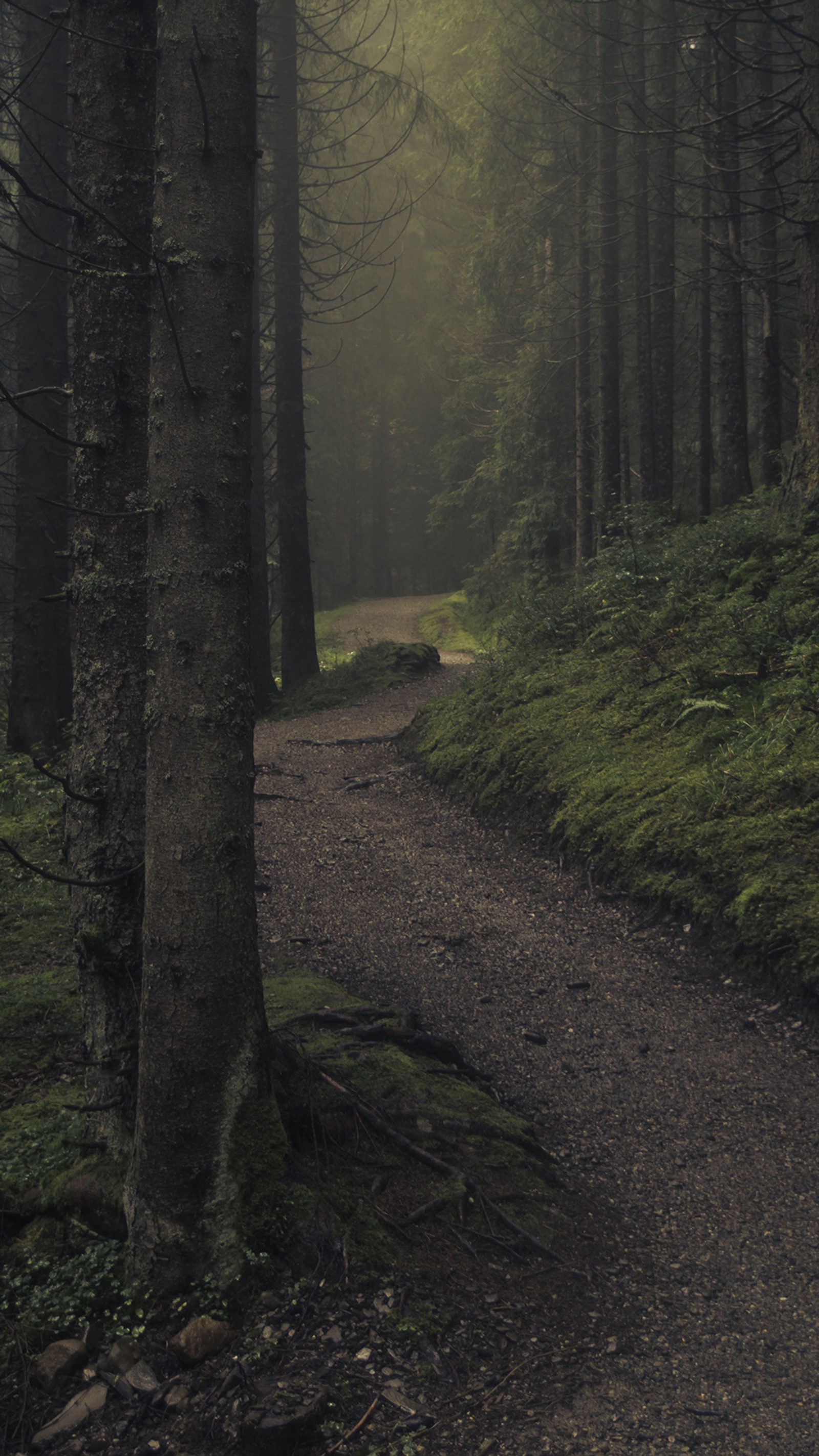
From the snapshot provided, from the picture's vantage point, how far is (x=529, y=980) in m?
5.86

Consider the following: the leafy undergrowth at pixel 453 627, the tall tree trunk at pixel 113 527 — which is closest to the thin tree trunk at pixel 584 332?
the leafy undergrowth at pixel 453 627

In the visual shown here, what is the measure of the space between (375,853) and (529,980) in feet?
8.62

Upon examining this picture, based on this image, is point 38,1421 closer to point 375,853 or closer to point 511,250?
point 375,853

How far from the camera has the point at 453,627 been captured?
2655cm

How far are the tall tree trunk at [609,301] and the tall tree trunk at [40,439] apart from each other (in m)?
8.33

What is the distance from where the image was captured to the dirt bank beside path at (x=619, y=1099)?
8.86 feet

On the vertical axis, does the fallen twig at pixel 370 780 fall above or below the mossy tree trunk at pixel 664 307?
below

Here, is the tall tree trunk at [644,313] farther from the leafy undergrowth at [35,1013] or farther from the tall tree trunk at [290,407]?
the leafy undergrowth at [35,1013]

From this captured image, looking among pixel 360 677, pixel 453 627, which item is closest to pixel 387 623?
pixel 453 627

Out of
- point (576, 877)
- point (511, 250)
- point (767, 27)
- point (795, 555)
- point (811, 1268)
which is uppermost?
point (767, 27)

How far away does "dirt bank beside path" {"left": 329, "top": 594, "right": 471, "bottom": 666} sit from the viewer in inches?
998

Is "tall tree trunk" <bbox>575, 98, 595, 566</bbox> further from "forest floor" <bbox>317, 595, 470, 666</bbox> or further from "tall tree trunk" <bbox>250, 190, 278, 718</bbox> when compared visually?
"tall tree trunk" <bbox>250, 190, 278, 718</bbox>

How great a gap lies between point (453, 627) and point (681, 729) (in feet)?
62.5

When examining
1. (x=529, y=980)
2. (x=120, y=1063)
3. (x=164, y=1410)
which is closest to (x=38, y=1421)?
(x=164, y=1410)
